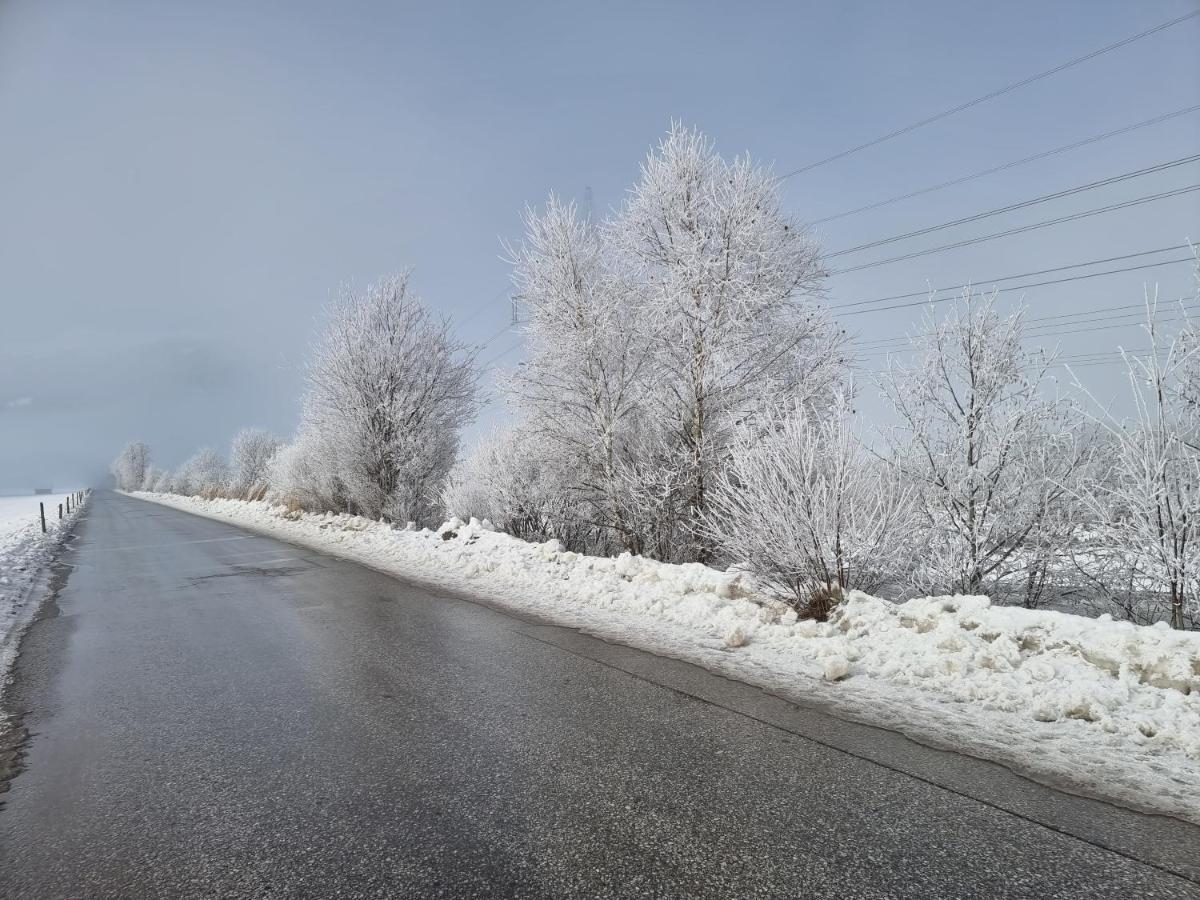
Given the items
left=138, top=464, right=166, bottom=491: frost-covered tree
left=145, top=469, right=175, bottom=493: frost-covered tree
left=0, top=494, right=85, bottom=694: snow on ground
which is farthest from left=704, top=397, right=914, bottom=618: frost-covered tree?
left=138, top=464, right=166, bottom=491: frost-covered tree

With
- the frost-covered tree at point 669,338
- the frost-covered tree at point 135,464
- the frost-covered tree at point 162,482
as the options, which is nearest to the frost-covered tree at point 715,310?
the frost-covered tree at point 669,338

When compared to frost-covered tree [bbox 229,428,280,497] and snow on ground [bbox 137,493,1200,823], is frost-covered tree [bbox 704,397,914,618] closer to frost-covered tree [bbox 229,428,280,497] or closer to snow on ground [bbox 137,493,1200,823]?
snow on ground [bbox 137,493,1200,823]

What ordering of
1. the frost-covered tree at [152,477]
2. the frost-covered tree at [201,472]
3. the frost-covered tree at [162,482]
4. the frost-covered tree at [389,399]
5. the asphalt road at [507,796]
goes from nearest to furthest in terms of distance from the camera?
the asphalt road at [507,796] → the frost-covered tree at [389,399] → the frost-covered tree at [201,472] → the frost-covered tree at [162,482] → the frost-covered tree at [152,477]

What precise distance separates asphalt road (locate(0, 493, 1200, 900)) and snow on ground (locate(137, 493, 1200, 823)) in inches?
15.4

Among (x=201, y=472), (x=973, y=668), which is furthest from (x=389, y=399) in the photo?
(x=201, y=472)

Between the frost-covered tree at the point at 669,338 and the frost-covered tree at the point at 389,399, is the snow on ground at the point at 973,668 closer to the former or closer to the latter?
the frost-covered tree at the point at 669,338

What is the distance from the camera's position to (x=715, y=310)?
11.3m

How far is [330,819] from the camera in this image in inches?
117

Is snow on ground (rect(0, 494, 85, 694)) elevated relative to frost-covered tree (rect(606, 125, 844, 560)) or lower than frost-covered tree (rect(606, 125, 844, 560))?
lower

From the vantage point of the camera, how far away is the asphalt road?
253 cm

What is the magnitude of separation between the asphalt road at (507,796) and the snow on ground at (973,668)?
39 cm

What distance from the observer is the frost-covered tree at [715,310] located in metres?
11.1

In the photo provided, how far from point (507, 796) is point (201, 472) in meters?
92.6

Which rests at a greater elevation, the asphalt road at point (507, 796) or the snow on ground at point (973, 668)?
the snow on ground at point (973, 668)
